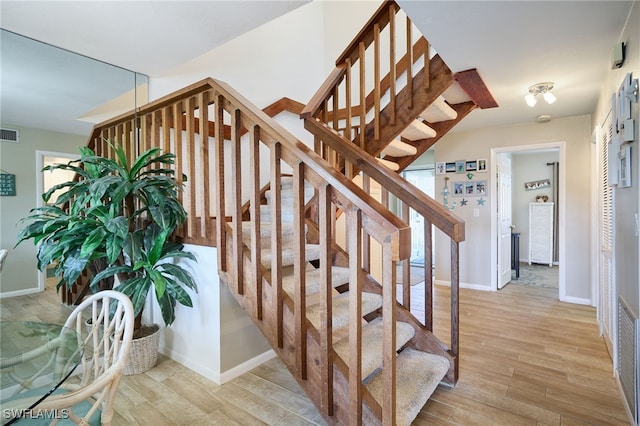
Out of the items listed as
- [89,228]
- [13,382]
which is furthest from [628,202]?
[89,228]

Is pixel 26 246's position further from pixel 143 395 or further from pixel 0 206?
pixel 143 395

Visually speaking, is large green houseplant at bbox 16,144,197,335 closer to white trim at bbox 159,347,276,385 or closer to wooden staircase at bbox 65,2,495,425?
wooden staircase at bbox 65,2,495,425

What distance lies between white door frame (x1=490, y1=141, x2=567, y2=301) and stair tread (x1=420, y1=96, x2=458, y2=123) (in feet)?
5.96

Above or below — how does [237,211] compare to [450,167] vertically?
below

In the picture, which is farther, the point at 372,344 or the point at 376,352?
the point at 372,344

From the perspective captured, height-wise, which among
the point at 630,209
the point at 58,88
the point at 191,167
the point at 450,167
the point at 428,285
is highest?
the point at 58,88

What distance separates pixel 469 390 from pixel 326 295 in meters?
1.41

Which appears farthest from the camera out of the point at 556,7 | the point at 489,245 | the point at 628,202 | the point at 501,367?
the point at 489,245

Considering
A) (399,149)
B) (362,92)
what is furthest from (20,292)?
(399,149)

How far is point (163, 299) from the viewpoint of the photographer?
2.13 metres

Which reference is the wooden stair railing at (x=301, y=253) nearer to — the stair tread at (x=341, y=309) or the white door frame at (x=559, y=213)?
the stair tread at (x=341, y=309)

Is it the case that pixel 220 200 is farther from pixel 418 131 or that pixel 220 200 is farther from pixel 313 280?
pixel 418 131

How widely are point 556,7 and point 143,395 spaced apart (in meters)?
3.23

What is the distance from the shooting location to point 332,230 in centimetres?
233
